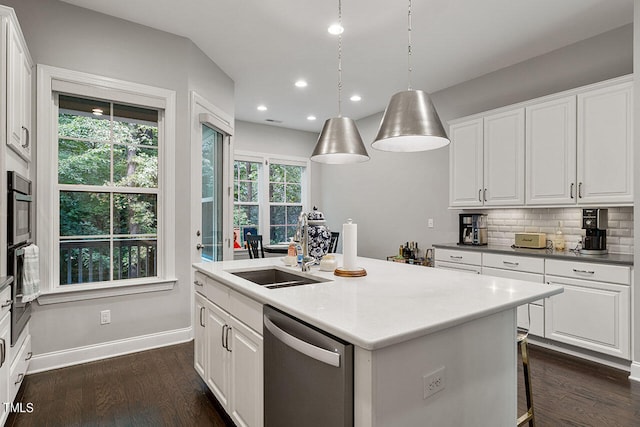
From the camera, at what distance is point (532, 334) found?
3.39m

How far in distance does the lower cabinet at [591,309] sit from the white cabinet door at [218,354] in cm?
288

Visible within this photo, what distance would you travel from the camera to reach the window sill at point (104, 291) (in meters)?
2.84

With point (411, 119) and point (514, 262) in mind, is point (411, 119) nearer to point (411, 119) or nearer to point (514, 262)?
point (411, 119)

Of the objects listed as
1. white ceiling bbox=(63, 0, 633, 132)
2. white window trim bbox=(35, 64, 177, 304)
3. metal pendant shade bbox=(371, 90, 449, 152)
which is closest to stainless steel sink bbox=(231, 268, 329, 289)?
metal pendant shade bbox=(371, 90, 449, 152)

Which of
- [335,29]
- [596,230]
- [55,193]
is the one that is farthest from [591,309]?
[55,193]

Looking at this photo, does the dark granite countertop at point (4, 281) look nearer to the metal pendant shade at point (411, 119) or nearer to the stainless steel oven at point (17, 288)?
the stainless steel oven at point (17, 288)

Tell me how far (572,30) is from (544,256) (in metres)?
2.12

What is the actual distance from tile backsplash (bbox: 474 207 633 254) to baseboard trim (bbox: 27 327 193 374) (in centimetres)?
363

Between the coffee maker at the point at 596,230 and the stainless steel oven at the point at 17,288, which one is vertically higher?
the coffee maker at the point at 596,230

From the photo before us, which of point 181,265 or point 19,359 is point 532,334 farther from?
point 19,359

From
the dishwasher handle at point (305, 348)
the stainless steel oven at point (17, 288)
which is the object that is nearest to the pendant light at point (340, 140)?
the dishwasher handle at point (305, 348)

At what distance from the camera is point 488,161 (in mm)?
3936

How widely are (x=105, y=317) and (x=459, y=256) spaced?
3604 millimetres

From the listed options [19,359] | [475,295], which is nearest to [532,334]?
[475,295]
